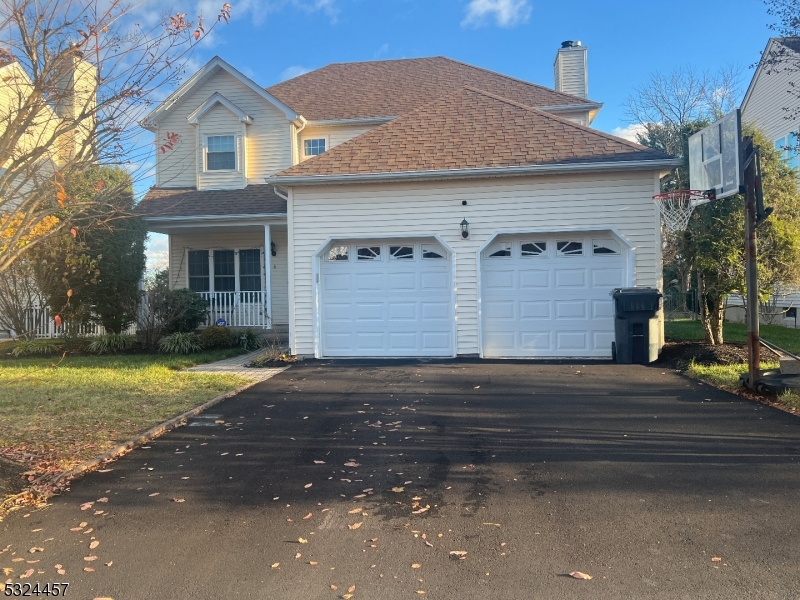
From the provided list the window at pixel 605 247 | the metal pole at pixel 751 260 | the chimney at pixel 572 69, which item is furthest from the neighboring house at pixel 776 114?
the metal pole at pixel 751 260

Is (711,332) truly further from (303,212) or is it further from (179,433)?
(179,433)

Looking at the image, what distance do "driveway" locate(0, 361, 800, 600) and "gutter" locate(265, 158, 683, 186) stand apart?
529cm

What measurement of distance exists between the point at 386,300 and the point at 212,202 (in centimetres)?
668

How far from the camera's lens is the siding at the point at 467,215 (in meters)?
11.9

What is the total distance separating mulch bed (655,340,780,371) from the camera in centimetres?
1051

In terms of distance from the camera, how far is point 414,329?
1266 cm

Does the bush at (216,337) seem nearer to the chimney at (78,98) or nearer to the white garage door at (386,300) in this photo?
the white garage door at (386,300)

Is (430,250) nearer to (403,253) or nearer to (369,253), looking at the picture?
(403,253)

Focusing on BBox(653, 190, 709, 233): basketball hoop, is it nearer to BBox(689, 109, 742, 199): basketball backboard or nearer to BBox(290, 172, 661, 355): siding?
BBox(290, 172, 661, 355): siding

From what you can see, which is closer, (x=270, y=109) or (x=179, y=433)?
(x=179, y=433)

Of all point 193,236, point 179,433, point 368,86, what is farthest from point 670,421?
point 368,86

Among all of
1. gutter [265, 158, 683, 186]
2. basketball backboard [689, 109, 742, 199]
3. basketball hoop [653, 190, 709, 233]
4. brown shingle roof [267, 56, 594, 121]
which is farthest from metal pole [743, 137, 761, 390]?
brown shingle roof [267, 56, 594, 121]

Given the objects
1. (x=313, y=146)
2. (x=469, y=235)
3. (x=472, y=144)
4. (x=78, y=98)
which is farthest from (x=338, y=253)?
(x=78, y=98)

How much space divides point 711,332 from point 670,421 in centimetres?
598
